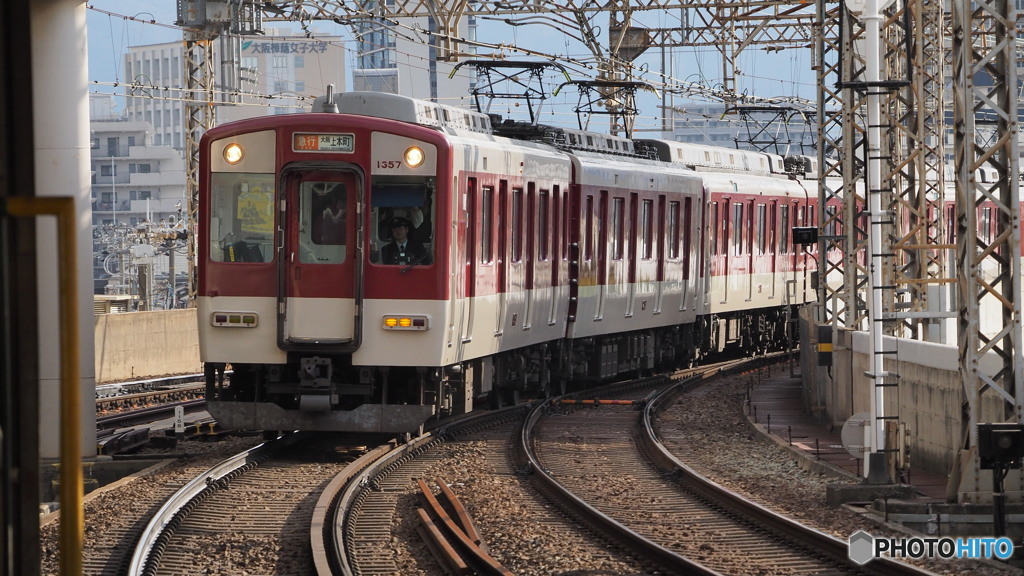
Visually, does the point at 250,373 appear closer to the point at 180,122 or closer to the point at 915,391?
the point at 915,391

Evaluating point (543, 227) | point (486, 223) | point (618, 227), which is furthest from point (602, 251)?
point (486, 223)

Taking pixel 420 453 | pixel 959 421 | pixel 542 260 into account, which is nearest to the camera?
pixel 959 421

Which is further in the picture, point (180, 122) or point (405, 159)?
point (180, 122)

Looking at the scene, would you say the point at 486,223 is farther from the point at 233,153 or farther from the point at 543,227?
the point at 233,153

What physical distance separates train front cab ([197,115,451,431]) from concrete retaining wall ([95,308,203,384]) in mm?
9529

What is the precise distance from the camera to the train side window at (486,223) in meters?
15.0

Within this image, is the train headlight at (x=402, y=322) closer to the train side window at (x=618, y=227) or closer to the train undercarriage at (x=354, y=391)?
the train undercarriage at (x=354, y=391)

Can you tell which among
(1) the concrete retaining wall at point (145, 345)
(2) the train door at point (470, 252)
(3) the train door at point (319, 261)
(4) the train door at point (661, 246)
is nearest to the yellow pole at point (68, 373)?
(3) the train door at point (319, 261)

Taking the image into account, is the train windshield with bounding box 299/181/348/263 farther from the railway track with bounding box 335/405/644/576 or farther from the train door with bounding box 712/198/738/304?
the train door with bounding box 712/198/738/304

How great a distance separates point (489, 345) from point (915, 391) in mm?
4534

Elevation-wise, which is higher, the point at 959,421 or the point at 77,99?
the point at 77,99

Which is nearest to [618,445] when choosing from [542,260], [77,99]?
[542,260]

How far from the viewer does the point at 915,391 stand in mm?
13055

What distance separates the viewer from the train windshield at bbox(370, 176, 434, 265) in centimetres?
1353
